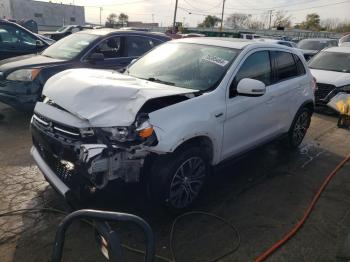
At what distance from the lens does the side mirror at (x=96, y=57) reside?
666cm

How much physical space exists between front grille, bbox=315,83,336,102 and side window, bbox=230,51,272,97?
15.4 ft

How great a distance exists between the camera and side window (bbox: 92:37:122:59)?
22.9 ft

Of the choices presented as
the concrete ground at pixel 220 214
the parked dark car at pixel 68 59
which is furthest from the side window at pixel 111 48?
the concrete ground at pixel 220 214

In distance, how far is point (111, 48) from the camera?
7.19 m

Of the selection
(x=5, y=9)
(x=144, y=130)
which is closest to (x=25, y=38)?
(x=144, y=130)

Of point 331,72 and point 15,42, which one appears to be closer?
point 15,42

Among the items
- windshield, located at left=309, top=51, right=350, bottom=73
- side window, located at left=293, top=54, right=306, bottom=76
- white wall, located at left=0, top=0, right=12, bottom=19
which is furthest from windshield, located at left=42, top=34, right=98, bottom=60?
white wall, located at left=0, top=0, right=12, bottom=19

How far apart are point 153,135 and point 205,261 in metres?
1.21

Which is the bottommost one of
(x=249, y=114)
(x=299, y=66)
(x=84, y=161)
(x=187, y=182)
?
(x=187, y=182)

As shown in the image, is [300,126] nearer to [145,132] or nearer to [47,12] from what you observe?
[145,132]

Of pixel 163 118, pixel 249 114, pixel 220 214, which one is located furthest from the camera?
pixel 249 114

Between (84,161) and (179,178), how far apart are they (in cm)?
101

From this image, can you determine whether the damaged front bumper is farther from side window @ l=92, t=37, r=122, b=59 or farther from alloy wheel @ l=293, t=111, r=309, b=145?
side window @ l=92, t=37, r=122, b=59

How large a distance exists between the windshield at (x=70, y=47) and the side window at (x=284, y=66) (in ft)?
12.4
